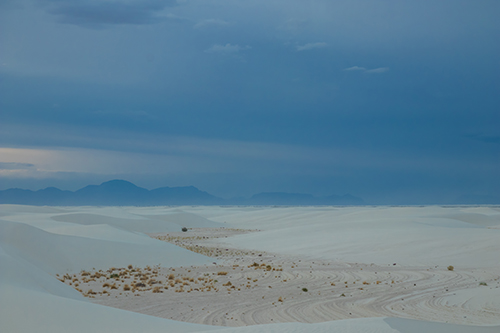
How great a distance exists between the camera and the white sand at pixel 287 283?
27.1 ft

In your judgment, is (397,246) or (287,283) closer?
(287,283)

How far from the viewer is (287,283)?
618 inches

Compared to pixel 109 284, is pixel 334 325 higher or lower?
higher

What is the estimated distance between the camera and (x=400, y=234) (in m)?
27.2

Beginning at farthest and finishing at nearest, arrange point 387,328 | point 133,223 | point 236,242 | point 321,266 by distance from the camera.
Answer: point 133,223 → point 236,242 → point 321,266 → point 387,328

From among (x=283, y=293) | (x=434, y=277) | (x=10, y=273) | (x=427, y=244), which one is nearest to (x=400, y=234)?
(x=427, y=244)

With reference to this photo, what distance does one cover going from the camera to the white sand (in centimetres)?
825

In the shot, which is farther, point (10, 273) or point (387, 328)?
point (10, 273)

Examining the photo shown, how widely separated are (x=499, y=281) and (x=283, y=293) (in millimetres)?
7352

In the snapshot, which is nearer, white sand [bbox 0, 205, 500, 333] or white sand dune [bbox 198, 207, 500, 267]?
white sand [bbox 0, 205, 500, 333]

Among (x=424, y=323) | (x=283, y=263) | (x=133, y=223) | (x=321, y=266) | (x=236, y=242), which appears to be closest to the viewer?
(x=424, y=323)

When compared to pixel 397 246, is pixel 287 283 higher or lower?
lower

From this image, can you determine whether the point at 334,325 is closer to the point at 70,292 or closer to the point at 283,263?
the point at 70,292

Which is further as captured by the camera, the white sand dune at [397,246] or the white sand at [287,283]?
the white sand dune at [397,246]
